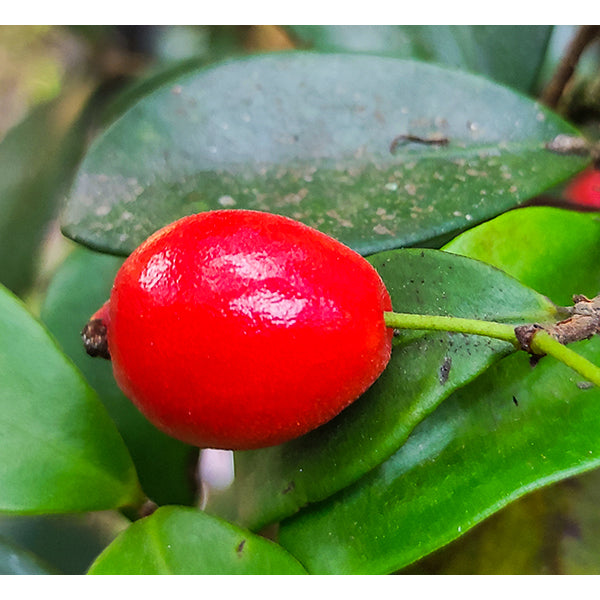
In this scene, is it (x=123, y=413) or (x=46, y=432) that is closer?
(x=46, y=432)

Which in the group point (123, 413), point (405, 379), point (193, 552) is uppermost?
point (405, 379)

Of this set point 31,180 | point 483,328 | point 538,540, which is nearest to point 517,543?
point 538,540

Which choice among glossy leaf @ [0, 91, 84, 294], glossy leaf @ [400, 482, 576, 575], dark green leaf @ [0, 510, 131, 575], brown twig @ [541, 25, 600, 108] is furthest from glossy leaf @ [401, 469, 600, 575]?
glossy leaf @ [0, 91, 84, 294]

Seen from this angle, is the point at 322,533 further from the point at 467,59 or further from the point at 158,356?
the point at 467,59

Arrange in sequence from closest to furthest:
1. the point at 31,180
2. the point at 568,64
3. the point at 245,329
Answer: the point at 245,329
the point at 568,64
the point at 31,180

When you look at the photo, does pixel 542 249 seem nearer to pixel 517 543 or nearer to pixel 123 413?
pixel 517 543

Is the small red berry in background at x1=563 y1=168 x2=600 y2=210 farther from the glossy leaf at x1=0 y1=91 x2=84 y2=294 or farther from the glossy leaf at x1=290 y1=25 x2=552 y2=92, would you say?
the glossy leaf at x1=0 y1=91 x2=84 y2=294
